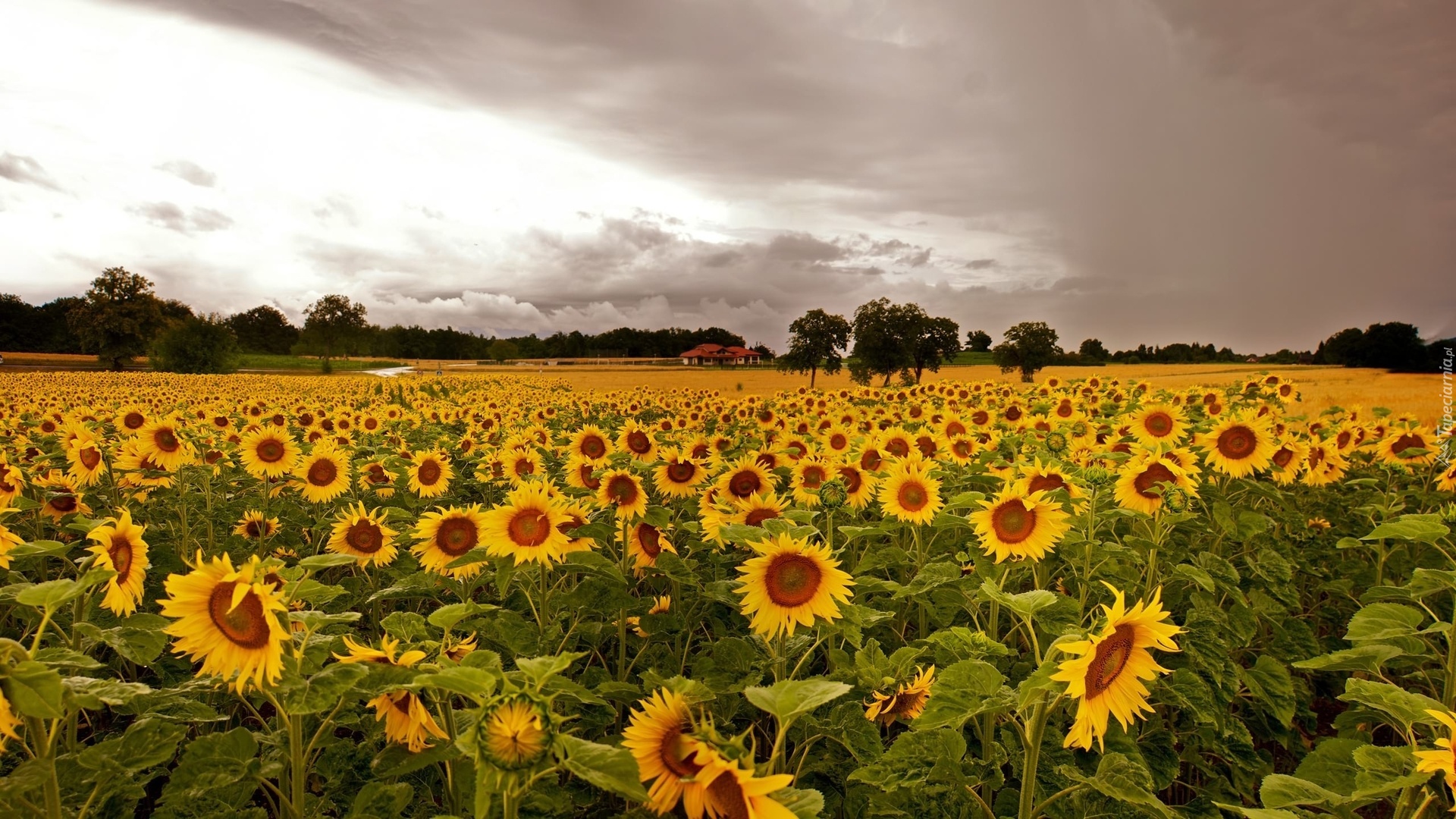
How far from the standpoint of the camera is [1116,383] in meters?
12.7

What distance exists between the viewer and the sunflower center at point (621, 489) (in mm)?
4117

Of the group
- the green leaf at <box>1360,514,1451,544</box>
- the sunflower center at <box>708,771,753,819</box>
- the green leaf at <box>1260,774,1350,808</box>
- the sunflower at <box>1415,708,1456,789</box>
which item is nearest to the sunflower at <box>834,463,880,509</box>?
the green leaf at <box>1360,514,1451,544</box>

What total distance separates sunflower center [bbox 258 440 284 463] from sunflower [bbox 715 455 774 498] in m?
4.35

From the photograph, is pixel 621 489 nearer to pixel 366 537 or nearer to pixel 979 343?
pixel 366 537

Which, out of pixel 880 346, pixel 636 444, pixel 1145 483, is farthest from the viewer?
pixel 880 346

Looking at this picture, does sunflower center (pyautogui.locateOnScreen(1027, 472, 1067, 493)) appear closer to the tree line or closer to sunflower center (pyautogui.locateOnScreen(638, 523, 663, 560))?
sunflower center (pyautogui.locateOnScreen(638, 523, 663, 560))

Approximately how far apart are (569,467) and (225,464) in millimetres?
4058

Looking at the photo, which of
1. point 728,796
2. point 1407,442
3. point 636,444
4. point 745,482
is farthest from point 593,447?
point 1407,442

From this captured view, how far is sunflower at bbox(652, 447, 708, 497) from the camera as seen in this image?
535 centimetres

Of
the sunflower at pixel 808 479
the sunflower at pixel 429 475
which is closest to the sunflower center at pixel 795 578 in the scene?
the sunflower at pixel 808 479

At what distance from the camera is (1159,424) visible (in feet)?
21.7

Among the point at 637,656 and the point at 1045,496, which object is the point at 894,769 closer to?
the point at 637,656

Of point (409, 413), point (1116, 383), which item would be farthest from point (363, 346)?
point (1116, 383)

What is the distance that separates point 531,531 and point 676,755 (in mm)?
1792
